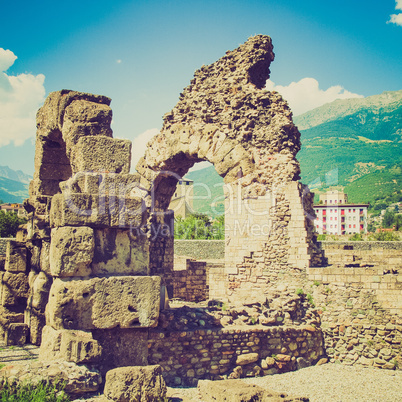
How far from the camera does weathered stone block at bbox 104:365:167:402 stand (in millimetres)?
3980

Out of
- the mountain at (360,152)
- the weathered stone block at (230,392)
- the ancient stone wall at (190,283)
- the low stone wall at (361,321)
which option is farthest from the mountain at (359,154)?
the weathered stone block at (230,392)

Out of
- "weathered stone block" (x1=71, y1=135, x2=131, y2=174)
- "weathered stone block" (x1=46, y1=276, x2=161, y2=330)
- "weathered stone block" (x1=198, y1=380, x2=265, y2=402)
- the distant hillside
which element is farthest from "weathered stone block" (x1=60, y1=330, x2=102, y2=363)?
the distant hillside

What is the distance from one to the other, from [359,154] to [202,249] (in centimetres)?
10663

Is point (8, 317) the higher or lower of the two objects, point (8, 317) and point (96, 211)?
the lower

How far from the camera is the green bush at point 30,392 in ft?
12.2

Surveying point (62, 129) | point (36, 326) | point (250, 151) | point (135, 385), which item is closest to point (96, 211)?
point (135, 385)

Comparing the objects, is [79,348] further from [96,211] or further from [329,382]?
[329,382]

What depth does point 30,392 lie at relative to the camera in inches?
150

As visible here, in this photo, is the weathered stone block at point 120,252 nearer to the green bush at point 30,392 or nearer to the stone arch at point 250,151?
the green bush at point 30,392

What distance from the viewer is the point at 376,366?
25.1 ft

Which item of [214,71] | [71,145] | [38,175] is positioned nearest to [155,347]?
[71,145]

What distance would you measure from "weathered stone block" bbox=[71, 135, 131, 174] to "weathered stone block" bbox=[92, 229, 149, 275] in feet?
2.30

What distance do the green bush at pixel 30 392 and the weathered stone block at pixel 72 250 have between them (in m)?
1.08

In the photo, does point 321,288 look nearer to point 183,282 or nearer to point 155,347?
point 155,347
